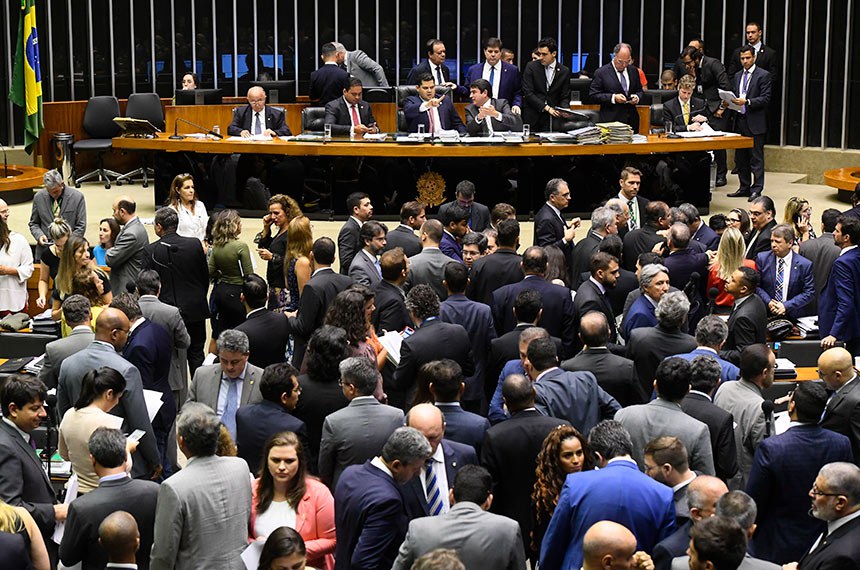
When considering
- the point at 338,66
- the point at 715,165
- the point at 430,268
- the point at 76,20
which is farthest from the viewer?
the point at 76,20

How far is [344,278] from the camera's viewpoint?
805 cm

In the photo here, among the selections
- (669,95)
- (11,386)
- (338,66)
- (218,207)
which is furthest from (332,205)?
(11,386)

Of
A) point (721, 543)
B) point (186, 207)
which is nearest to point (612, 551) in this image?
point (721, 543)

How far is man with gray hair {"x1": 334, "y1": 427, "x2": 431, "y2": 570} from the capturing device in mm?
5199

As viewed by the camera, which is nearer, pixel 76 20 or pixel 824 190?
pixel 824 190

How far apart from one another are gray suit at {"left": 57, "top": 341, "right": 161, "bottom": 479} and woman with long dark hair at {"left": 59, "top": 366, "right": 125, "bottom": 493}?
0.27m

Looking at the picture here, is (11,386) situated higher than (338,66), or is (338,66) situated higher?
(338,66)

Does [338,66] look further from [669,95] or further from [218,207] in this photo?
[669,95]

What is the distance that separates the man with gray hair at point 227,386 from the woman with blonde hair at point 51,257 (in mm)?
2754

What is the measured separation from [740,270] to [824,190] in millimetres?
10167

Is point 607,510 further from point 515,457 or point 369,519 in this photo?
point 369,519

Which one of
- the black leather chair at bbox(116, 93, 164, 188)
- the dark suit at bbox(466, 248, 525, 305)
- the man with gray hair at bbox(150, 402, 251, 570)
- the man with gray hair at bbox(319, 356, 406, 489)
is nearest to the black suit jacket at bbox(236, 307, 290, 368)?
the dark suit at bbox(466, 248, 525, 305)

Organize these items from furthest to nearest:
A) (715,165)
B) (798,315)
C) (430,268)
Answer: (715,165)
(798,315)
(430,268)

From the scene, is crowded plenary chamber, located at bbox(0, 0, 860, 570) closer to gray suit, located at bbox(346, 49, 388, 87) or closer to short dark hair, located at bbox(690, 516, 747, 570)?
short dark hair, located at bbox(690, 516, 747, 570)
